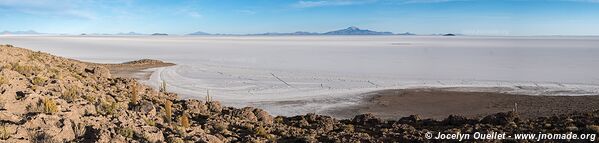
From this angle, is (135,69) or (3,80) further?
(135,69)

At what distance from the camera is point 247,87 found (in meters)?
24.7

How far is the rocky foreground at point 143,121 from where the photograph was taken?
8547 millimetres

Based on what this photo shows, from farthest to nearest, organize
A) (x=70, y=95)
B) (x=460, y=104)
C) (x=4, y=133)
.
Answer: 1. (x=460, y=104)
2. (x=70, y=95)
3. (x=4, y=133)

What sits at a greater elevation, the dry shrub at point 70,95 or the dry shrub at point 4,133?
the dry shrub at point 70,95

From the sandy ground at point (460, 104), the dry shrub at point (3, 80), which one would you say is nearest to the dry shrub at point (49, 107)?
the dry shrub at point (3, 80)

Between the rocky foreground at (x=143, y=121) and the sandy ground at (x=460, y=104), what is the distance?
463 centimetres

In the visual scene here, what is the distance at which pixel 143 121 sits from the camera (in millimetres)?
9859

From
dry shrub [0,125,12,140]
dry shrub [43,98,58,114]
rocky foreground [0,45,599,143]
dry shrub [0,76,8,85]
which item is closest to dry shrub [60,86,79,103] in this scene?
rocky foreground [0,45,599,143]

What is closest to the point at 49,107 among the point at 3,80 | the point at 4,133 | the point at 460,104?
the point at 4,133

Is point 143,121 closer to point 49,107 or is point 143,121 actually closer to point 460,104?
point 49,107

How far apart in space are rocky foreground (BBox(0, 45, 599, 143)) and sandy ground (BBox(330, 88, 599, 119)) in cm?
463

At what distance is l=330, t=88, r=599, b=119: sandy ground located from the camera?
18438mm

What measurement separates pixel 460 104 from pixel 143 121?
13.8 metres

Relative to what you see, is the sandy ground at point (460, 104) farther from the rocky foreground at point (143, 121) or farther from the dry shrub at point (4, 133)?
the dry shrub at point (4, 133)
